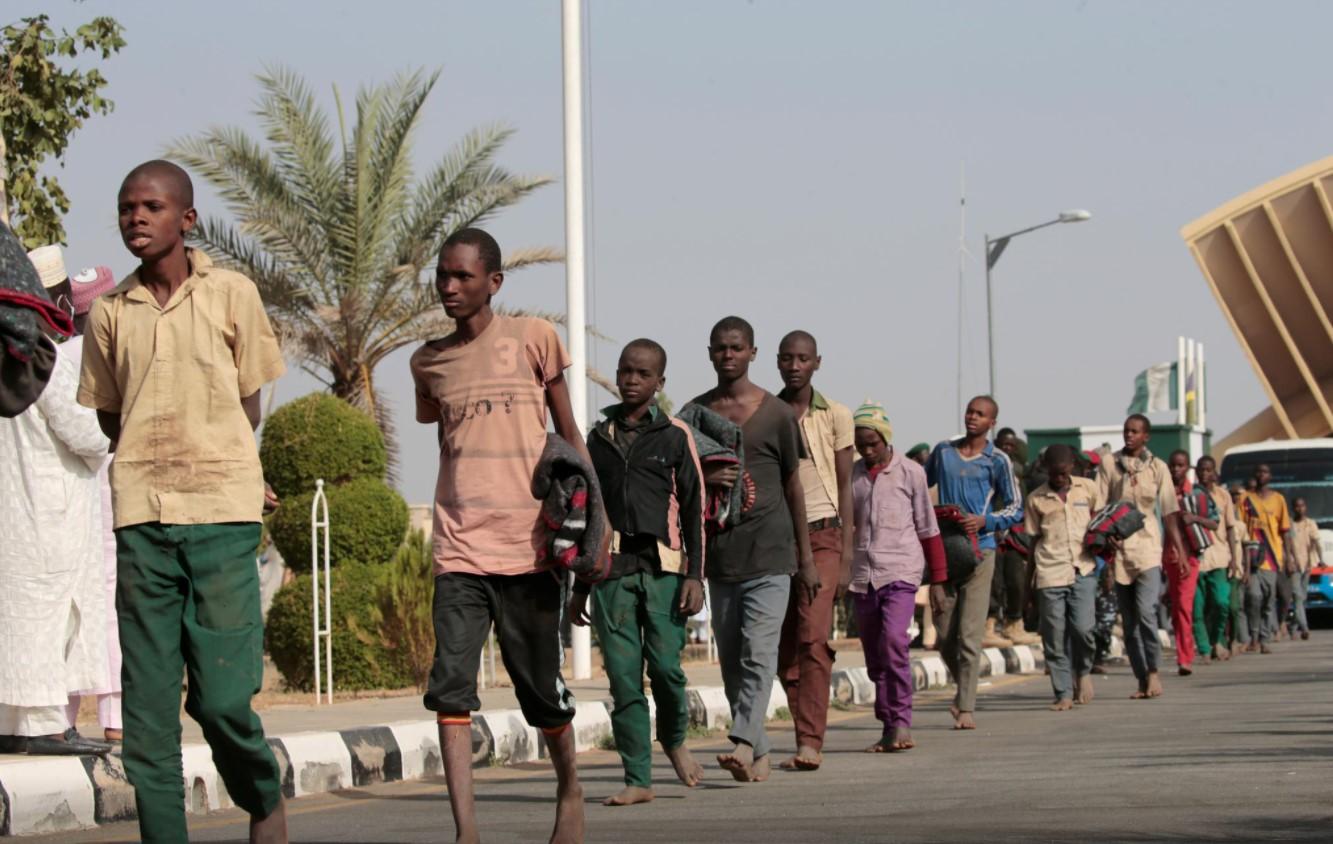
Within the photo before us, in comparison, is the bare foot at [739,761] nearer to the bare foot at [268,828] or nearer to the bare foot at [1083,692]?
the bare foot at [268,828]

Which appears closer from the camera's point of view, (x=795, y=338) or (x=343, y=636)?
(x=795, y=338)

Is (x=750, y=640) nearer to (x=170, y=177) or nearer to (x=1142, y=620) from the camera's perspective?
(x=170, y=177)

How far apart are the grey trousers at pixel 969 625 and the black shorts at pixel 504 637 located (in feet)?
21.0

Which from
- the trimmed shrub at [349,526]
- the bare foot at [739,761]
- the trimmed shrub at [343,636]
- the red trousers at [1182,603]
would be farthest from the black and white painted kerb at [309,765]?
the red trousers at [1182,603]

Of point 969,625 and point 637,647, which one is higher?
point 637,647

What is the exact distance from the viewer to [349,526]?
1884cm

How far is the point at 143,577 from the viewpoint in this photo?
18.3ft

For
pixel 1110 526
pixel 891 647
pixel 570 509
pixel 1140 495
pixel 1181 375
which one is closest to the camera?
pixel 570 509

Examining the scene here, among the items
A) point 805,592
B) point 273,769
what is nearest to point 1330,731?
point 805,592

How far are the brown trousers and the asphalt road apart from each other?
0.25 m

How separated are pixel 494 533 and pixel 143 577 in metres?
1.21

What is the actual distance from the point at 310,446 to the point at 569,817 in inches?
514

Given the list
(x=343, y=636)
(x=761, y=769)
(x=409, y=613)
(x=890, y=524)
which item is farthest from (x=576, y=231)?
(x=761, y=769)

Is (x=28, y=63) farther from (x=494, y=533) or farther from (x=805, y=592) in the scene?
(x=494, y=533)
